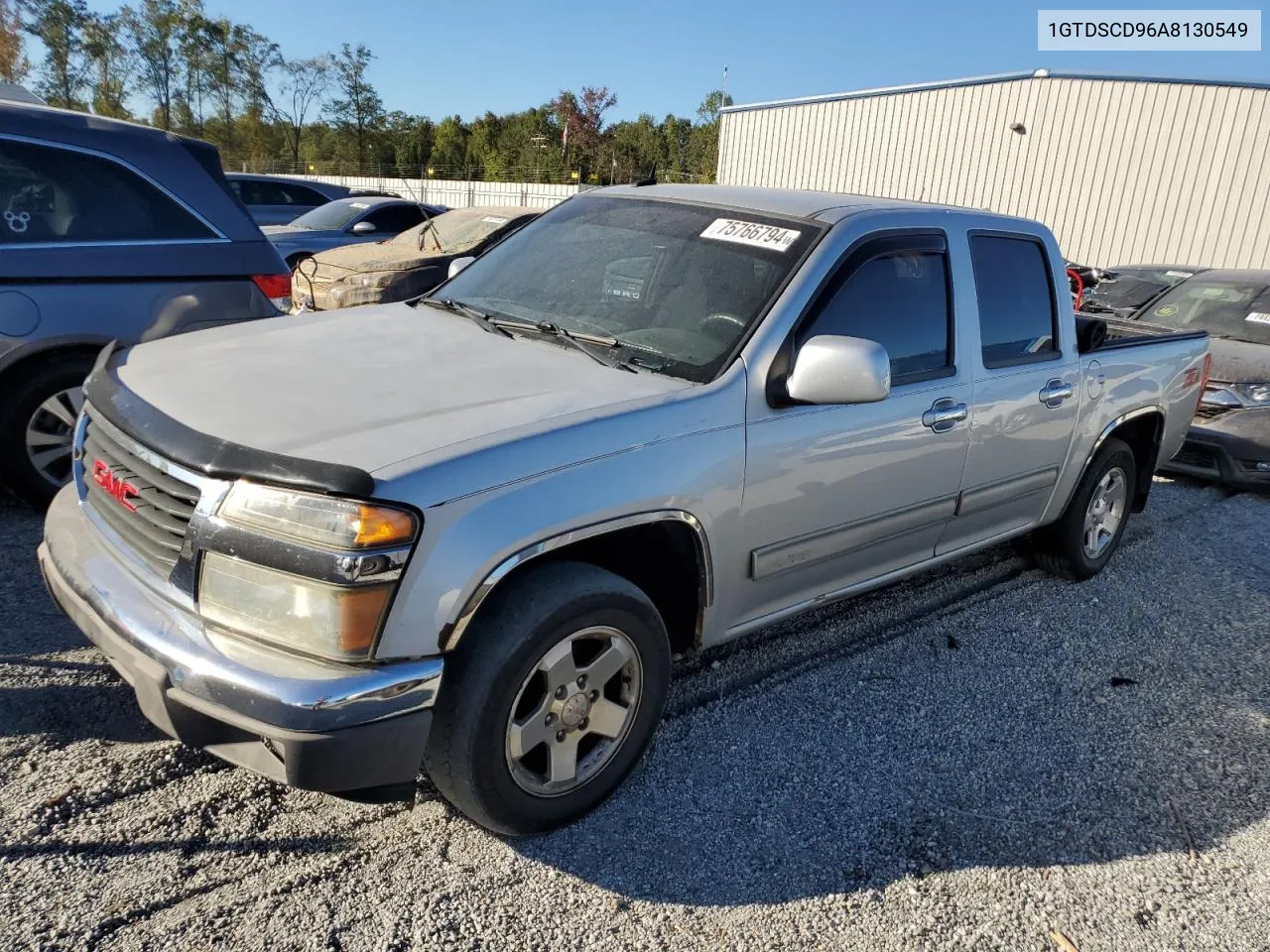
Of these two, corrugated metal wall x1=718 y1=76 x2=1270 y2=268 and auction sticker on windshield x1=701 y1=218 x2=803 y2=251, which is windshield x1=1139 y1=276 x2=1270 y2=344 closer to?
auction sticker on windshield x1=701 y1=218 x2=803 y2=251

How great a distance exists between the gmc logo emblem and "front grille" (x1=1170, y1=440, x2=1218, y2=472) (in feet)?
22.6

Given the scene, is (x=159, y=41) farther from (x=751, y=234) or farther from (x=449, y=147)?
(x=751, y=234)

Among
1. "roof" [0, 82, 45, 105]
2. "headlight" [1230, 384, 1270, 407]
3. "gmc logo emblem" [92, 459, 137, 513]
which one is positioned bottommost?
"headlight" [1230, 384, 1270, 407]

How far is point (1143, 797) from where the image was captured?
3178 mm

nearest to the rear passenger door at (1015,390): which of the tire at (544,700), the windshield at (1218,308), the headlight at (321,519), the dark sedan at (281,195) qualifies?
the tire at (544,700)

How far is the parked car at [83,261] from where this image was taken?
14.1ft

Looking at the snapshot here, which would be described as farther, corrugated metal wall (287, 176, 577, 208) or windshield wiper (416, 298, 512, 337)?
corrugated metal wall (287, 176, 577, 208)

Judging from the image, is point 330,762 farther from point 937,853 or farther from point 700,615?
point 937,853

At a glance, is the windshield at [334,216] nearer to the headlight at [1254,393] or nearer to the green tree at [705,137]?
the headlight at [1254,393]

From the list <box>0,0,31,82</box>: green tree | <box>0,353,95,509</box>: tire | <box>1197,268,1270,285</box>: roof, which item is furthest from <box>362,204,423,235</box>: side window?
<box>0,0,31,82</box>: green tree

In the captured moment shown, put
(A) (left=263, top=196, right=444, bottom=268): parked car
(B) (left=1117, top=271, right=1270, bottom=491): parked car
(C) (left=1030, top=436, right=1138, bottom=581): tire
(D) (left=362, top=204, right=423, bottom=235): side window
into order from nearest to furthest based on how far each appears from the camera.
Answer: (C) (left=1030, top=436, right=1138, bottom=581): tire
(B) (left=1117, top=271, right=1270, bottom=491): parked car
(A) (left=263, top=196, right=444, bottom=268): parked car
(D) (left=362, top=204, right=423, bottom=235): side window

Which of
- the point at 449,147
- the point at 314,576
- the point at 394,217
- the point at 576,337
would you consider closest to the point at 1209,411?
the point at 576,337

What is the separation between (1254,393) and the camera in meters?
6.88

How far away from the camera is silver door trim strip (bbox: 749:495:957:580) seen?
10.2 ft
